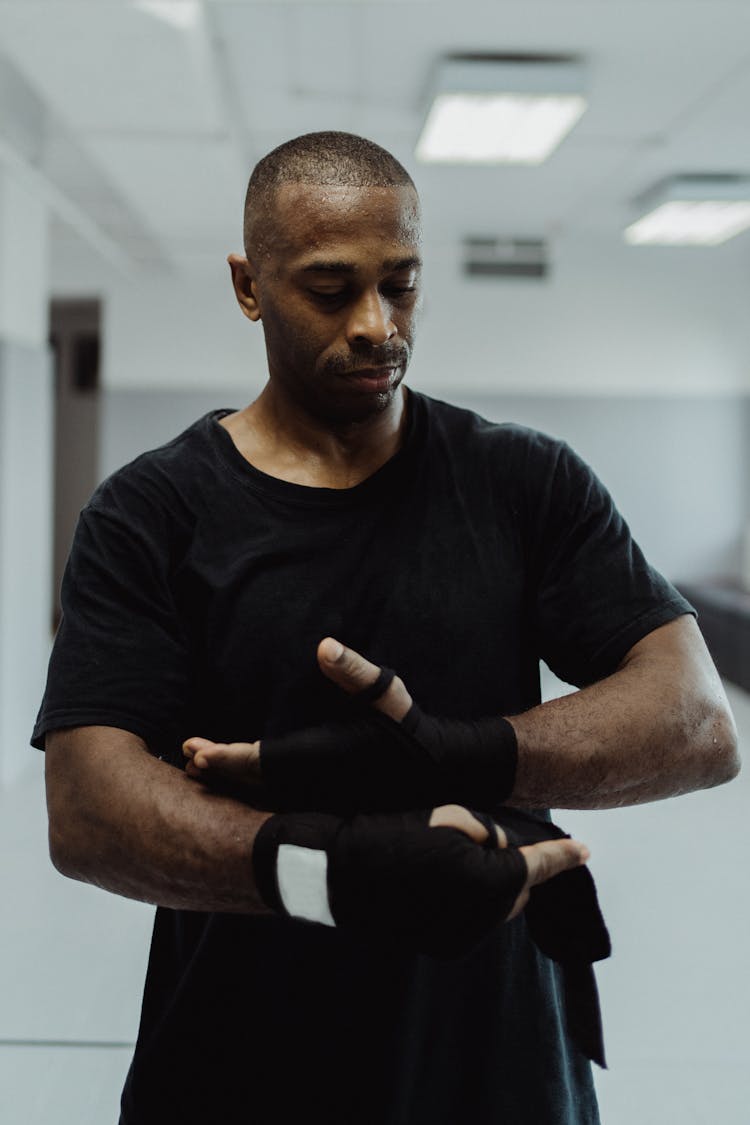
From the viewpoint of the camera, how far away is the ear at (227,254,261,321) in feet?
3.07

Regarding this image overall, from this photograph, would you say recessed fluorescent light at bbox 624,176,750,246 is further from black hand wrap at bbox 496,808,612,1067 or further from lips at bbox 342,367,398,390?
black hand wrap at bbox 496,808,612,1067

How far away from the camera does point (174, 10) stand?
254 centimetres

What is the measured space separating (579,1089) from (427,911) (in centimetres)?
45

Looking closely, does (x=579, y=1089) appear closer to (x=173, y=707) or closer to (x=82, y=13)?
(x=173, y=707)

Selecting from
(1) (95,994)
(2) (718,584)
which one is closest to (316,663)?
(1) (95,994)

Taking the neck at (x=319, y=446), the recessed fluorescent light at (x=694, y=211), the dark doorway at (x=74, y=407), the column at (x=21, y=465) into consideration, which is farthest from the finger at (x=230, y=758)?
the dark doorway at (x=74, y=407)

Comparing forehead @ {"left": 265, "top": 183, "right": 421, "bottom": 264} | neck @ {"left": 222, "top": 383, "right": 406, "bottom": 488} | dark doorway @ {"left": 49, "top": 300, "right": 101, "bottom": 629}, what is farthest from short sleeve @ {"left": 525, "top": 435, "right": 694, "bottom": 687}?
dark doorway @ {"left": 49, "top": 300, "right": 101, "bottom": 629}

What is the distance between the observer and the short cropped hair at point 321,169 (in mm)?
840

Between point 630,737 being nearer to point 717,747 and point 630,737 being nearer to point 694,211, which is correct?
point 717,747

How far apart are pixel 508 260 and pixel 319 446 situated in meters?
5.57

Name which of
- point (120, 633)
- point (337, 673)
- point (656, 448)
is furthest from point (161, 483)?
point (656, 448)

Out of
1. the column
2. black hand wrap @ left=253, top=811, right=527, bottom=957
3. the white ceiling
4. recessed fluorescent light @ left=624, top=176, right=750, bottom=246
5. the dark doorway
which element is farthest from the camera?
the dark doorway

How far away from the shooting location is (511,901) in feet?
2.23

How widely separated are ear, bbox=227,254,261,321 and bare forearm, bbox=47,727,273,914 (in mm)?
404
